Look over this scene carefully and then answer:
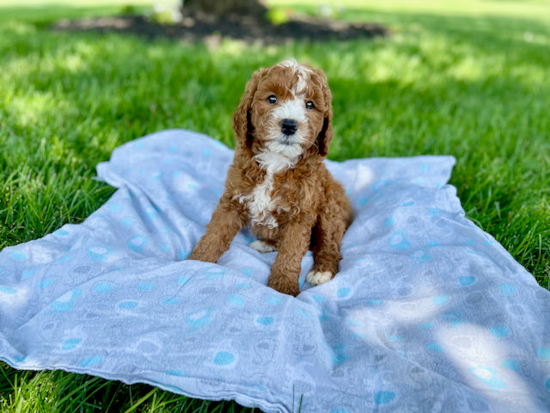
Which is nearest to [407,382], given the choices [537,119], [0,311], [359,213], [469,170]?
[359,213]

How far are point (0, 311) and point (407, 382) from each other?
217cm

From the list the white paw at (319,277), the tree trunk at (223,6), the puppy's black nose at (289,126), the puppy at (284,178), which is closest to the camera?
the puppy's black nose at (289,126)

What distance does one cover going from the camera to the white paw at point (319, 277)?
3.22m

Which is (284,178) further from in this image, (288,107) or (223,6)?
(223,6)

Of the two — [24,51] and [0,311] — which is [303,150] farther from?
[24,51]

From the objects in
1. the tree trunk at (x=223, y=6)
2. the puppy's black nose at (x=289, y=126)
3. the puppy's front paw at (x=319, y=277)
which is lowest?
the puppy's front paw at (x=319, y=277)

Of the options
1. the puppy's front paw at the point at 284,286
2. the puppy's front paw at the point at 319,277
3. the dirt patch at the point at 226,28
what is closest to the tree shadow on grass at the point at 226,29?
the dirt patch at the point at 226,28

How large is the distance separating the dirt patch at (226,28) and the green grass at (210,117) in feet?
2.71

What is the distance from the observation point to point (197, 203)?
3.95m

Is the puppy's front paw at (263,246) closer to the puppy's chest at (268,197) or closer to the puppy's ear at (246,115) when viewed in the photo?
the puppy's chest at (268,197)

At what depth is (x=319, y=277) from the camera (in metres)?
3.23

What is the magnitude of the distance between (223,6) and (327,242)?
32.6 ft

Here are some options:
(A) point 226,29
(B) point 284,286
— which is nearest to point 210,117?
(B) point 284,286

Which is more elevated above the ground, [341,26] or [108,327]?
[341,26]
